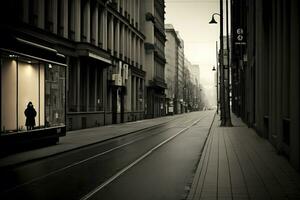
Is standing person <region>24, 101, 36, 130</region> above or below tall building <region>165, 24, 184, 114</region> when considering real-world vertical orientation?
below

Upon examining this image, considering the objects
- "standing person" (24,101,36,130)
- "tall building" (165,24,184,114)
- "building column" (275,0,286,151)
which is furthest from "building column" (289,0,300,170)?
"tall building" (165,24,184,114)

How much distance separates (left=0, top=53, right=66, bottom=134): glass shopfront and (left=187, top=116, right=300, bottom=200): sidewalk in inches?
276

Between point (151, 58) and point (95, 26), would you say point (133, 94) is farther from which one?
point (95, 26)

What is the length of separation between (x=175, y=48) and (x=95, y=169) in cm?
12923

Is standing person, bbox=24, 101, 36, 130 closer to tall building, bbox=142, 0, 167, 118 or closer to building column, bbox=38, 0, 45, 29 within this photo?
building column, bbox=38, 0, 45, 29

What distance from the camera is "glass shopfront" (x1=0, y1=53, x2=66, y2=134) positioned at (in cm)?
1659

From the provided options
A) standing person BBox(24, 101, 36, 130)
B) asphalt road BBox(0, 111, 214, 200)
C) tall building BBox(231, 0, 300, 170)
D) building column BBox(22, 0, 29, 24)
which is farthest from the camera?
building column BBox(22, 0, 29, 24)

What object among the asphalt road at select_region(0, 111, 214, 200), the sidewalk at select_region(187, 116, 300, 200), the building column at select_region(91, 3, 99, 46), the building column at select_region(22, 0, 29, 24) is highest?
the building column at select_region(91, 3, 99, 46)

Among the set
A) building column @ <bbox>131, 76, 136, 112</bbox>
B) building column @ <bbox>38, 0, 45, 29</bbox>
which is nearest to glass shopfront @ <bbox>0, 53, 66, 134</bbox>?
building column @ <bbox>38, 0, 45, 29</bbox>

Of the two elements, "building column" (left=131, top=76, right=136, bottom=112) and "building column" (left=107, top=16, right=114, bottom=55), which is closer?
"building column" (left=107, top=16, right=114, bottom=55)

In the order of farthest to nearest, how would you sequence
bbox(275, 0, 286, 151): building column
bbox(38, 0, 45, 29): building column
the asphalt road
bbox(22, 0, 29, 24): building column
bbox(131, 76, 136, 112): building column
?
bbox(131, 76, 136, 112): building column < bbox(38, 0, 45, 29): building column < bbox(22, 0, 29, 24): building column < bbox(275, 0, 286, 151): building column < the asphalt road

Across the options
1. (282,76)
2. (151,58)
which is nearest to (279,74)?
(282,76)

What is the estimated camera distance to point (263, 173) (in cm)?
1133

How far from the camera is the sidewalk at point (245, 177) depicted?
8.65m
